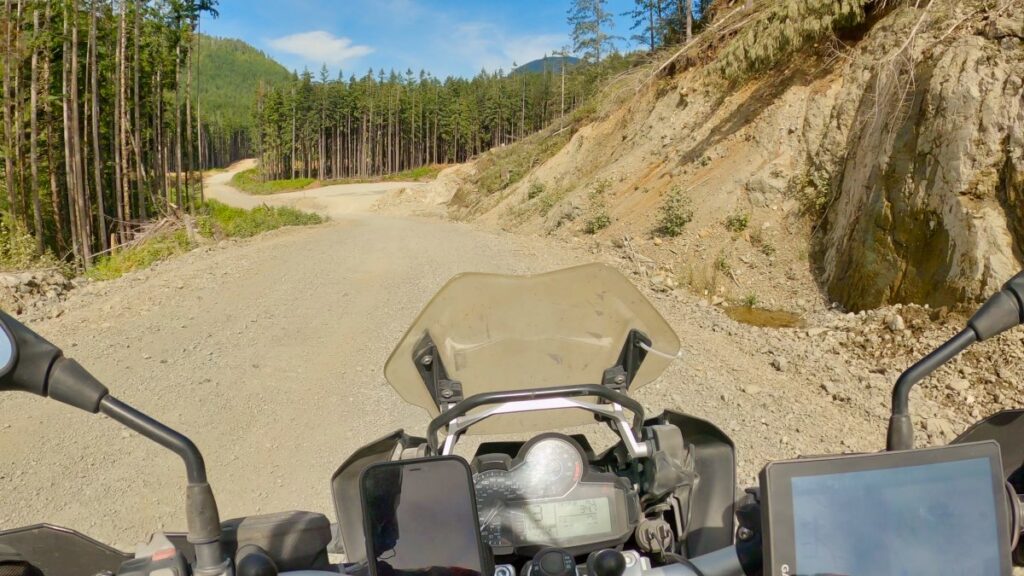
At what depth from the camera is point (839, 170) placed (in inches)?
440

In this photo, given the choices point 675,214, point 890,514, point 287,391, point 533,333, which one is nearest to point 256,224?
point 675,214

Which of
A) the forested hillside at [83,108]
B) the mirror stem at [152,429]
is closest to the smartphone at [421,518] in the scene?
the mirror stem at [152,429]

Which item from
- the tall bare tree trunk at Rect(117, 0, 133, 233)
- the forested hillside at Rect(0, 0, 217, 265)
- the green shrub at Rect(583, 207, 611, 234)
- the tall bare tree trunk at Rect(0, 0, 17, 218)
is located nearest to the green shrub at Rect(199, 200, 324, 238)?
the forested hillside at Rect(0, 0, 217, 265)

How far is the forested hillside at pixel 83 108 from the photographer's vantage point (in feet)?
72.2

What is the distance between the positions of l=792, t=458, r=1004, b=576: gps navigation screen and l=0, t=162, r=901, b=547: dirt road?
400 cm

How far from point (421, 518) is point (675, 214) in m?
11.9

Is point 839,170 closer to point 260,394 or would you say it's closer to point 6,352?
point 260,394

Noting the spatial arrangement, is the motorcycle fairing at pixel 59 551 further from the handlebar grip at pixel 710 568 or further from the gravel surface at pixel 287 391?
the gravel surface at pixel 287 391

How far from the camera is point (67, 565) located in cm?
184

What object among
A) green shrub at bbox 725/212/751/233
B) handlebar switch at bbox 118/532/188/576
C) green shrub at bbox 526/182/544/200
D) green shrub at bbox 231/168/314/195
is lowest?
handlebar switch at bbox 118/532/188/576

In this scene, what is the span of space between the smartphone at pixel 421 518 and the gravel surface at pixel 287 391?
3894mm

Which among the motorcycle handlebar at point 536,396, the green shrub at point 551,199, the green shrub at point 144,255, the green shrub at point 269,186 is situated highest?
the green shrub at point 269,186

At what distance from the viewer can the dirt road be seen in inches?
219

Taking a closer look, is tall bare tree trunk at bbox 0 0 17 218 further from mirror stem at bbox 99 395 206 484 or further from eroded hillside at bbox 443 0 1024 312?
mirror stem at bbox 99 395 206 484
